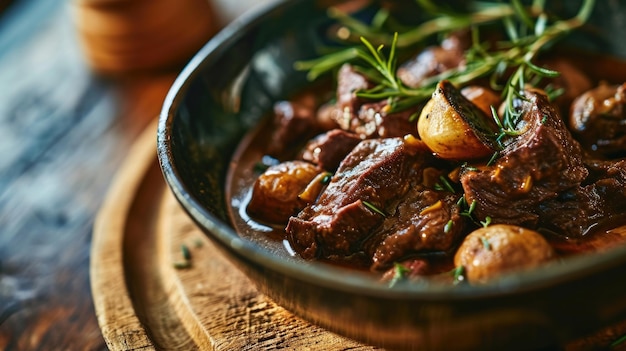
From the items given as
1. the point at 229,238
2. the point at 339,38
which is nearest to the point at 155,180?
the point at 339,38

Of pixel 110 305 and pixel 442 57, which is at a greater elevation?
pixel 442 57

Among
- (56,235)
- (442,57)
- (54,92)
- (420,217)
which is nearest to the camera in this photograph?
(420,217)

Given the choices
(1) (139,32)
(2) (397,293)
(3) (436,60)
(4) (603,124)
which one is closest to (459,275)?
(2) (397,293)

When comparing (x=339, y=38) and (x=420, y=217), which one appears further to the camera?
(x=339, y=38)

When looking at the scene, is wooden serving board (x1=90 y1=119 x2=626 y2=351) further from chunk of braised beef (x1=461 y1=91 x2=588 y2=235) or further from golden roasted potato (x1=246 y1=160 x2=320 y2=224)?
chunk of braised beef (x1=461 y1=91 x2=588 y2=235)

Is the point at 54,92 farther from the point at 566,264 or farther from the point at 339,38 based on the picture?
the point at 566,264

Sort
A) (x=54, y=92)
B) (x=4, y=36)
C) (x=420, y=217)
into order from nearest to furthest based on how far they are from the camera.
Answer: (x=420, y=217)
(x=54, y=92)
(x=4, y=36)
